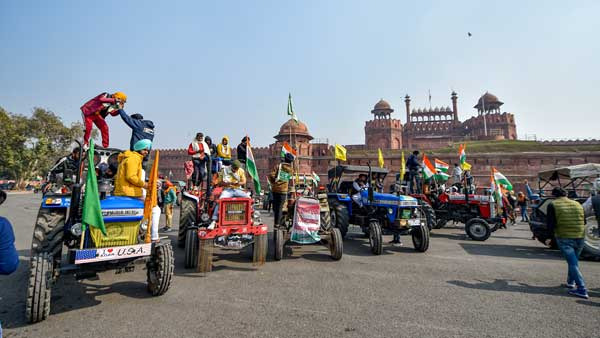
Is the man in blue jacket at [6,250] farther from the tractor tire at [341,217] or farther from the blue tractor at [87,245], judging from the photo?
the tractor tire at [341,217]

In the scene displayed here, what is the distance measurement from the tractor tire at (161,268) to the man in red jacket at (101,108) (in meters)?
2.73

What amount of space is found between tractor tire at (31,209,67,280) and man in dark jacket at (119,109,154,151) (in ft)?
6.89

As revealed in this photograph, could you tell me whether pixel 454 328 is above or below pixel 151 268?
below

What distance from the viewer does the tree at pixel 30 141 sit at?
132 feet

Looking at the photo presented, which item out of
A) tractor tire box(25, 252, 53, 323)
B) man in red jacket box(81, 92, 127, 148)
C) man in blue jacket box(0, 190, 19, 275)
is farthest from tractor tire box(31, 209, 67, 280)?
man in blue jacket box(0, 190, 19, 275)

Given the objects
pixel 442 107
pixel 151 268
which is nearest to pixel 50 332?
pixel 151 268

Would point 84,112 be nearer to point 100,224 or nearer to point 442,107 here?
point 100,224

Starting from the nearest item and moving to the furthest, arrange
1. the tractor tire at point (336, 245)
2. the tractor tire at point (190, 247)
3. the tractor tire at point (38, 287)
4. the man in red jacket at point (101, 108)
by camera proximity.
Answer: the tractor tire at point (38, 287), the man in red jacket at point (101, 108), the tractor tire at point (190, 247), the tractor tire at point (336, 245)

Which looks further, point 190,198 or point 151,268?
point 190,198

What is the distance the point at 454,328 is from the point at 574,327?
56.9 inches

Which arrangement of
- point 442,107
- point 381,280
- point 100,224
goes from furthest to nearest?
point 442,107, point 381,280, point 100,224

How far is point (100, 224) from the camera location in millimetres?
3109

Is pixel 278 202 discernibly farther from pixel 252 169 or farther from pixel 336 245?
pixel 336 245

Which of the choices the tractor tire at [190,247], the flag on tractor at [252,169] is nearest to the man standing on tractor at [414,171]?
the flag on tractor at [252,169]
